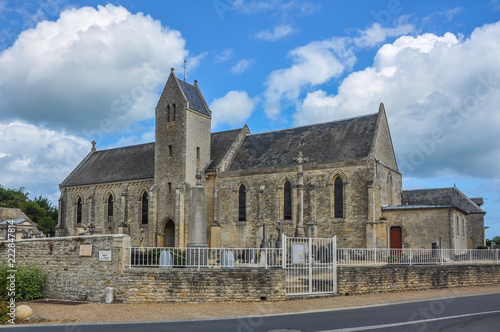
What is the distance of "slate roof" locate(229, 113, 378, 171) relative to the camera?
33000 millimetres

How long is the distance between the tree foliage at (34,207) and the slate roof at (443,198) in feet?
144

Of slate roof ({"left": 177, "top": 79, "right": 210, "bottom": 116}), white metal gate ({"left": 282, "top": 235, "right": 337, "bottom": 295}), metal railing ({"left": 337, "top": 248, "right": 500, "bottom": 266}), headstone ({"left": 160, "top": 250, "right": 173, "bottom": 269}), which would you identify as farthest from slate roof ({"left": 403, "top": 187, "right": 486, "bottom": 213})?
headstone ({"left": 160, "top": 250, "right": 173, "bottom": 269})

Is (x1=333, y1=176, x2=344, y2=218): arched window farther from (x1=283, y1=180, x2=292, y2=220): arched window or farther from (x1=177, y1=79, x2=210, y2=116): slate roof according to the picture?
(x1=177, y1=79, x2=210, y2=116): slate roof

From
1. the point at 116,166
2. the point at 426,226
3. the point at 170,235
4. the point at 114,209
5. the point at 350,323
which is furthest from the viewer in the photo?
the point at 116,166

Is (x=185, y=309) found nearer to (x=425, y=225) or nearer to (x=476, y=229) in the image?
(x=425, y=225)

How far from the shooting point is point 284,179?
3419 cm

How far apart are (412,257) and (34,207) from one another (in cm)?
5732

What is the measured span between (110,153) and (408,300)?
39338mm

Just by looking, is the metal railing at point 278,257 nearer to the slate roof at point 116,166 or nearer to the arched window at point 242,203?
the arched window at point 242,203

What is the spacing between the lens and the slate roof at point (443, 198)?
1551 inches

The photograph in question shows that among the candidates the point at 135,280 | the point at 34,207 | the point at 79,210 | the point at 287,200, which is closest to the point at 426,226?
the point at 287,200

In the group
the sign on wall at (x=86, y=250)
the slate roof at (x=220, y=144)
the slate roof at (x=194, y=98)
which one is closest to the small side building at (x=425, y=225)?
the slate roof at (x=220, y=144)

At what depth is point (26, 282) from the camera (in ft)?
55.4

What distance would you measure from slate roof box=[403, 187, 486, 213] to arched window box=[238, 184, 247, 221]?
14.1 metres
